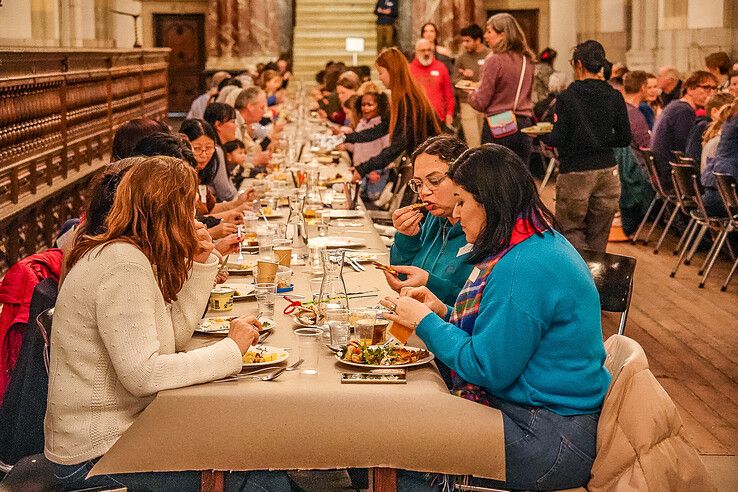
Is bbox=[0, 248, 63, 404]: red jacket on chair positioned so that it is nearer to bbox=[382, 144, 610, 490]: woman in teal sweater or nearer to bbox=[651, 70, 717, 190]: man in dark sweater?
bbox=[382, 144, 610, 490]: woman in teal sweater

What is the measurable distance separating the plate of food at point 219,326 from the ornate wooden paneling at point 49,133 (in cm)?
385

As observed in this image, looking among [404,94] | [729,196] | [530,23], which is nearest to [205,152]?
[404,94]

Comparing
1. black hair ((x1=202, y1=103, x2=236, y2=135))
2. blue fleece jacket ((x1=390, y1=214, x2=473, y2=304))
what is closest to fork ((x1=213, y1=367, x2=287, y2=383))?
blue fleece jacket ((x1=390, y1=214, x2=473, y2=304))

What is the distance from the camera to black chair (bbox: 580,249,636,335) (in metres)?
4.17

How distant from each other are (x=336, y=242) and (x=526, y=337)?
2314 millimetres

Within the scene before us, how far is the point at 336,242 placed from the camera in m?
4.98

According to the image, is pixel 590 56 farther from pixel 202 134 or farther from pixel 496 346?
pixel 496 346

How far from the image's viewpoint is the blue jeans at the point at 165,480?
2.77 meters

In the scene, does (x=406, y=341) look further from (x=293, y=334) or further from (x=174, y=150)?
(x=174, y=150)

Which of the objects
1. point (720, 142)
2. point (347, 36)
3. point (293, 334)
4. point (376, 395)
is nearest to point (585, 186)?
point (720, 142)

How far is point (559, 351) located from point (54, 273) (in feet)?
5.11

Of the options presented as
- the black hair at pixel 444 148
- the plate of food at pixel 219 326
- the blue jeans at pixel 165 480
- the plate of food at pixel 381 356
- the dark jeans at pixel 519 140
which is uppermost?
the black hair at pixel 444 148

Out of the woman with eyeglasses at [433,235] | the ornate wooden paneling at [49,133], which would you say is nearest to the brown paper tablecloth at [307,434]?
the woman with eyeglasses at [433,235]

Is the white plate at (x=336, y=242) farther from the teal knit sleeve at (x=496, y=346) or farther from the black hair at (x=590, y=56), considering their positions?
the black hair at (x=590, y=56)
